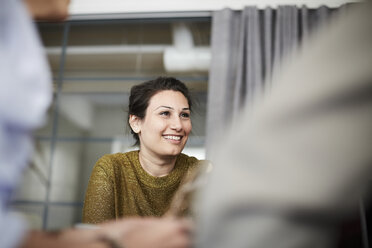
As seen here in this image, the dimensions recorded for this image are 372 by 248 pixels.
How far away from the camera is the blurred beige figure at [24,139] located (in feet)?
1.07

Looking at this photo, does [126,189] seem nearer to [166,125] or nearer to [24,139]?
[166,125]

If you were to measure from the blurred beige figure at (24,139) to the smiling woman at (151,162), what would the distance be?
849mm

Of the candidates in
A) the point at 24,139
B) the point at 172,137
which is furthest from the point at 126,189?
the point at 24,139

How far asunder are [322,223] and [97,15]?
2.97m

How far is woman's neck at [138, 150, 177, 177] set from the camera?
4.54 feet

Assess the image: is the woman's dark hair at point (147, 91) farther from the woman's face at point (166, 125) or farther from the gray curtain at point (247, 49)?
the gray curtain at point (247, 49)

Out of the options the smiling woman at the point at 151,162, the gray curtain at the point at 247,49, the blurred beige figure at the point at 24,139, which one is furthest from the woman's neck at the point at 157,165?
the gray curtain at the point at 247,49

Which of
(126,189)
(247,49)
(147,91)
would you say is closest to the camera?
(126,189)

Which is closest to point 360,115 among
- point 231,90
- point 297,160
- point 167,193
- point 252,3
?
point 297,160

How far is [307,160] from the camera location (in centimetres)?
32

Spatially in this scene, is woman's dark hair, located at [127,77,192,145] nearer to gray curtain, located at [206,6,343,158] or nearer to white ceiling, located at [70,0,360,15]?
gray curtain, located at [206,6,343,158]

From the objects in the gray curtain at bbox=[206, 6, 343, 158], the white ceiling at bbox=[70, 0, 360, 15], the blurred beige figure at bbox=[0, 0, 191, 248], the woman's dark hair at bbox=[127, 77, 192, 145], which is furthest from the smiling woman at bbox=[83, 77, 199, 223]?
the white ceiling at bbox=[70, 0, 360, 15]

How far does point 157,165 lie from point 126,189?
169 millimetres

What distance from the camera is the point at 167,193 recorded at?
1.33 meters
